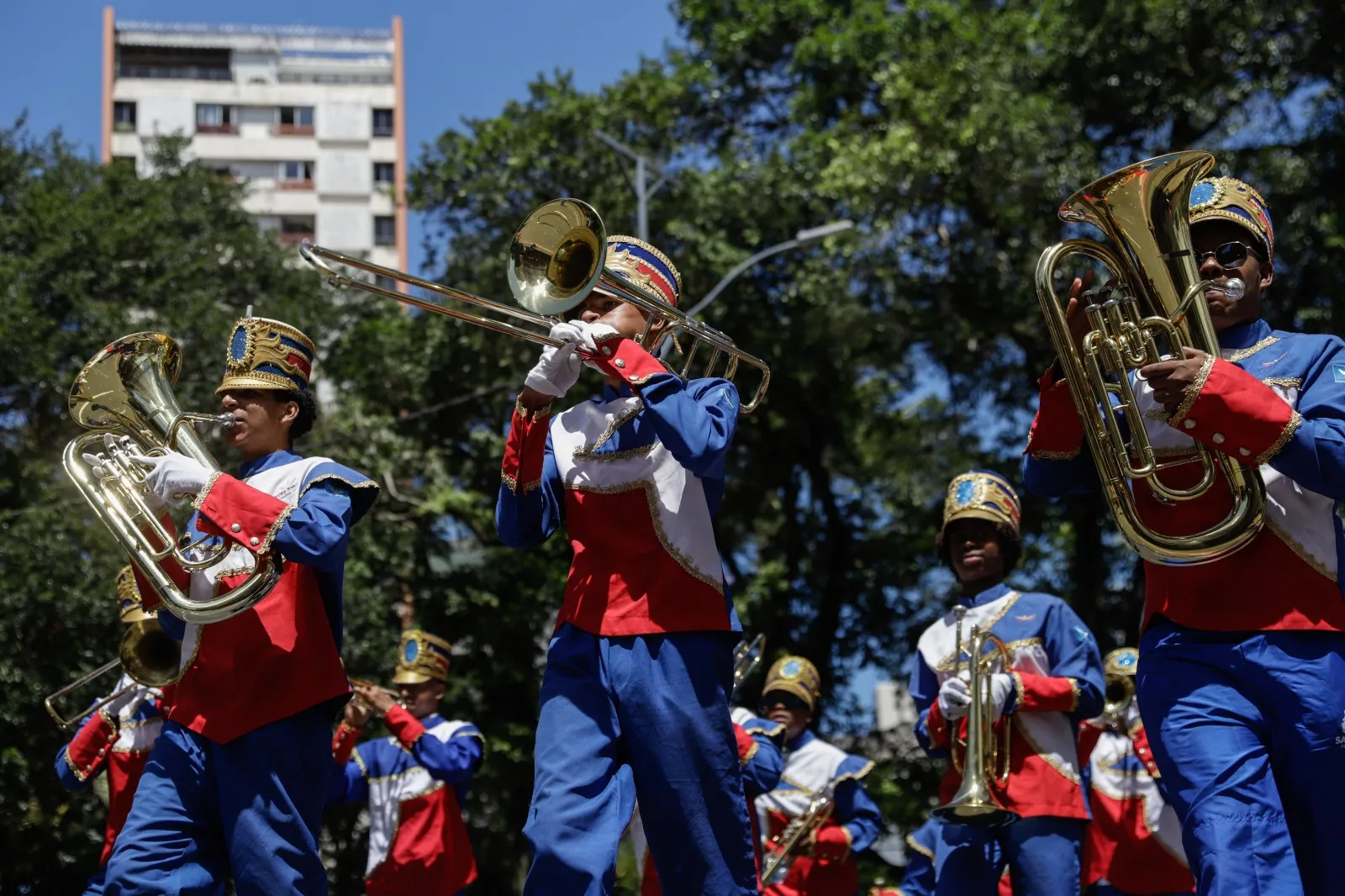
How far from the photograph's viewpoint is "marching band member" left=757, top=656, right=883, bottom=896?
978cm

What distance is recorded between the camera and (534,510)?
504 cm

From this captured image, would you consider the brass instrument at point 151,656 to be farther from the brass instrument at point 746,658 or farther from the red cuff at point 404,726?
the brass instrument at point 746,658

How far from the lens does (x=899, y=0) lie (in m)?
22.5

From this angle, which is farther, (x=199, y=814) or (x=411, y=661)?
(x=411, y=661)

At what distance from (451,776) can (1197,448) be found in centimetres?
566

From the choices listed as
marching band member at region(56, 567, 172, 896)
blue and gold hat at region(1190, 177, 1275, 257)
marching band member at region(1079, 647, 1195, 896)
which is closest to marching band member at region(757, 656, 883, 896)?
marching band member at region(1079, 647, 1195, 896)

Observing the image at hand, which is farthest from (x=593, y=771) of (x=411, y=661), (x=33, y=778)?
(x=33, y=778)

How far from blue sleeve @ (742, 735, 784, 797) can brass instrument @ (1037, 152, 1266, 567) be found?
4.16 metres

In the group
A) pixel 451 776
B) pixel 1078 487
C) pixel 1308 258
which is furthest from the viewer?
pixel 1308 258

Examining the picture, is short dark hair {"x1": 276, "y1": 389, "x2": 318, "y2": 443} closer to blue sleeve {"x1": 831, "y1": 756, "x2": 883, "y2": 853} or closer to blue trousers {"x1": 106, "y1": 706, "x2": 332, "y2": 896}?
blue trousers {"x1": 106, "y1": 706, "x2": 332, "y2": 896}

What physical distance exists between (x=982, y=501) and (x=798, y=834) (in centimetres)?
314

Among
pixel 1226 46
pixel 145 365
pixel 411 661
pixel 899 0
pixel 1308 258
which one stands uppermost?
pixel 899 0

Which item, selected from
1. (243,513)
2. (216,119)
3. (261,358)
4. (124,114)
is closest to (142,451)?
(261,358)

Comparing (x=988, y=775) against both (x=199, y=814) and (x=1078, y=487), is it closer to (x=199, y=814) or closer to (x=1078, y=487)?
(x=1078, y=487)
